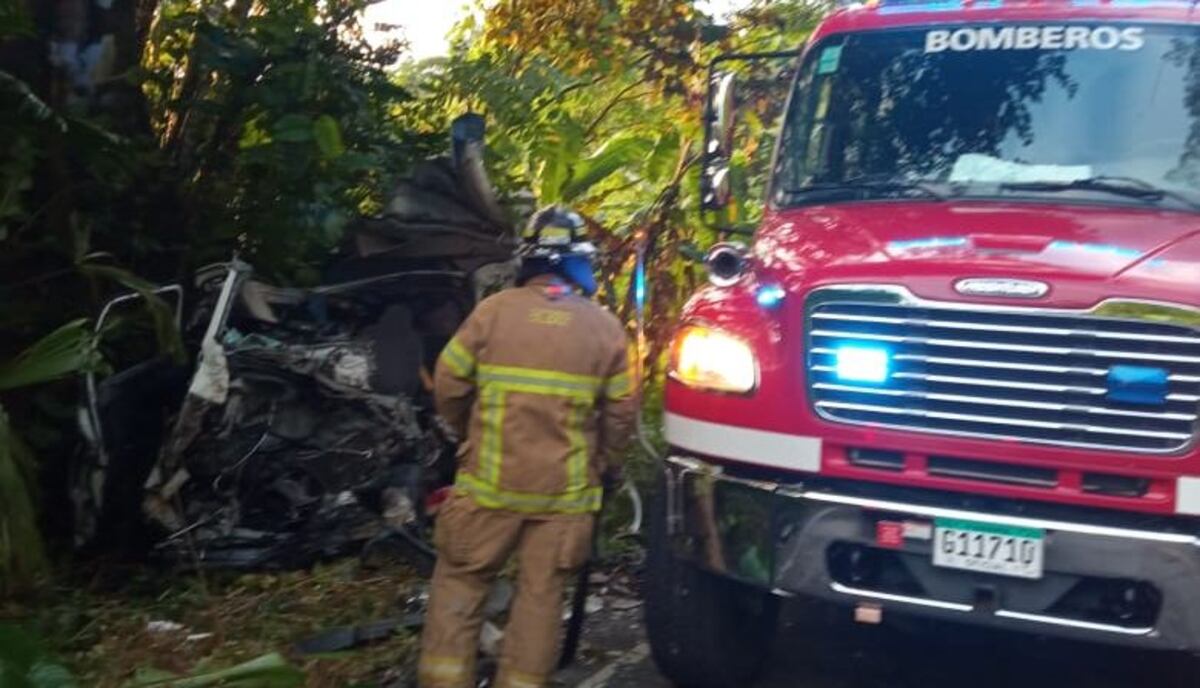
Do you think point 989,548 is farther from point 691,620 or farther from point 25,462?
point 25,462

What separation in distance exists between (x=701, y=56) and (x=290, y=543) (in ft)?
20.3

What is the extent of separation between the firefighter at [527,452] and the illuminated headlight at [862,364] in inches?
28.2

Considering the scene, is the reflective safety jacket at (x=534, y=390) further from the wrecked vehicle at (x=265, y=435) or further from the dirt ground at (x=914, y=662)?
the wrecked vehicle at (x=265, y=435)

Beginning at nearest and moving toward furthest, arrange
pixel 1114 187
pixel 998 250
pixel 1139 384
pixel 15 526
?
pixel 1139 384, pixel 998 250, pixel 1114 187, pixel 15 526

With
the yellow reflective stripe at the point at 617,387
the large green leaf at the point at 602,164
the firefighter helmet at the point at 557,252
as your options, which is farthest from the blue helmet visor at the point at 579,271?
the large green leaf at the point at 602,164

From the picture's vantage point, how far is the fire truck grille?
4.41m

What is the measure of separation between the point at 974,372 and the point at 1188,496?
71cm

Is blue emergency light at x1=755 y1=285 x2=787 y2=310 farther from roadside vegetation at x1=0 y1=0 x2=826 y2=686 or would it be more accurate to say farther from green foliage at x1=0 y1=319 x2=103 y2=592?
green foliage at x1=0 y1=319 x2=103 y2=592

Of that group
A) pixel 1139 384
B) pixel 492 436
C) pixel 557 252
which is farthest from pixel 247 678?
pixel 1139 384

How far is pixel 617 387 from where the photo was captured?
4.99 meters

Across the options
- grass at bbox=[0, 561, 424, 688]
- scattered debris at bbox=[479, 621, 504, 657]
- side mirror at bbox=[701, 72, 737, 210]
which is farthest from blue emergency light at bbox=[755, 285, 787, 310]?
grass at bbox=[0, 561, 424, 688]

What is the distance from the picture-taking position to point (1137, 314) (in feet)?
14.5

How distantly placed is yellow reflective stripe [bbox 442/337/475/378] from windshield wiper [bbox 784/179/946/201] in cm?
160

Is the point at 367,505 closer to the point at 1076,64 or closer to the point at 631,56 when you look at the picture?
the point at 1076,64
